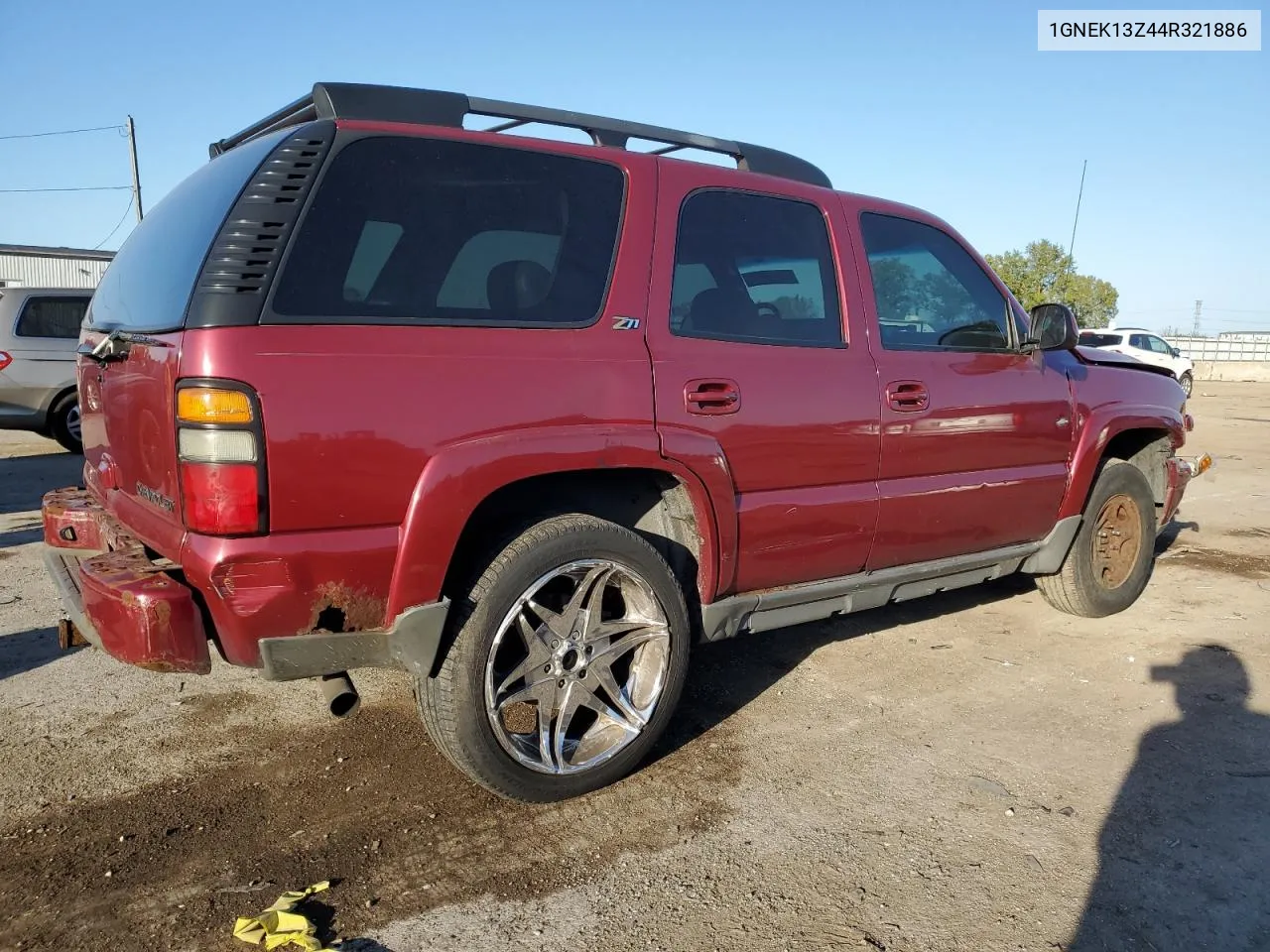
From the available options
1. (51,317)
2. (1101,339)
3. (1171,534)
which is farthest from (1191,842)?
(1101,339)

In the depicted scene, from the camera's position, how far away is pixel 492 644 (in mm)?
2709

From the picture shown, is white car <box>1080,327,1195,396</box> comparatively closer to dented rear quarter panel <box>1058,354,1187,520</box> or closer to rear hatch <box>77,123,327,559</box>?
dented rear quarter panel <box>1058,354,1187,520</box>

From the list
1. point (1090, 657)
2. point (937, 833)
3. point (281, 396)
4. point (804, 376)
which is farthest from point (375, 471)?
point (1090, 657)

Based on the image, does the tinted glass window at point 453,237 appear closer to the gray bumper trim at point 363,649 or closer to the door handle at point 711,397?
the door handle at point 711,397

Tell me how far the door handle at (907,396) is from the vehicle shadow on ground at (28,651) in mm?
3620

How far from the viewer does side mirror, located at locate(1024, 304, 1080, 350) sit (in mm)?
4121

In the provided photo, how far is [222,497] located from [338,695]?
2.25 feet

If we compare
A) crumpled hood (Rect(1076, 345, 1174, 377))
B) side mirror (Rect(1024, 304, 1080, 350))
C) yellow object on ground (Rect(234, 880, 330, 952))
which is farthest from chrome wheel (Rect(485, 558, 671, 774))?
crumpled hood (Rect(1076, 345, 1174, 377))

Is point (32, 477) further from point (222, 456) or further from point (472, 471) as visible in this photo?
point (472, 471)

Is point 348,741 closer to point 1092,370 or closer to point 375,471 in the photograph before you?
point 375,471

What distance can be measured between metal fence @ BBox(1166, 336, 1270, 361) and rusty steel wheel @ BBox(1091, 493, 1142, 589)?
151ft

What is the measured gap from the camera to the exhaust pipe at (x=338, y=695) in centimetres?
265

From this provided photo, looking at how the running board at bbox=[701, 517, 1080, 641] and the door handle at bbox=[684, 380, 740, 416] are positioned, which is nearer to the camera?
the door handle at bbox=[684, 380, 740, 416]

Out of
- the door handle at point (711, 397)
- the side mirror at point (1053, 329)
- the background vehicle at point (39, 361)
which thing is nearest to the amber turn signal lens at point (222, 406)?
the door handle at point (711, 397)
